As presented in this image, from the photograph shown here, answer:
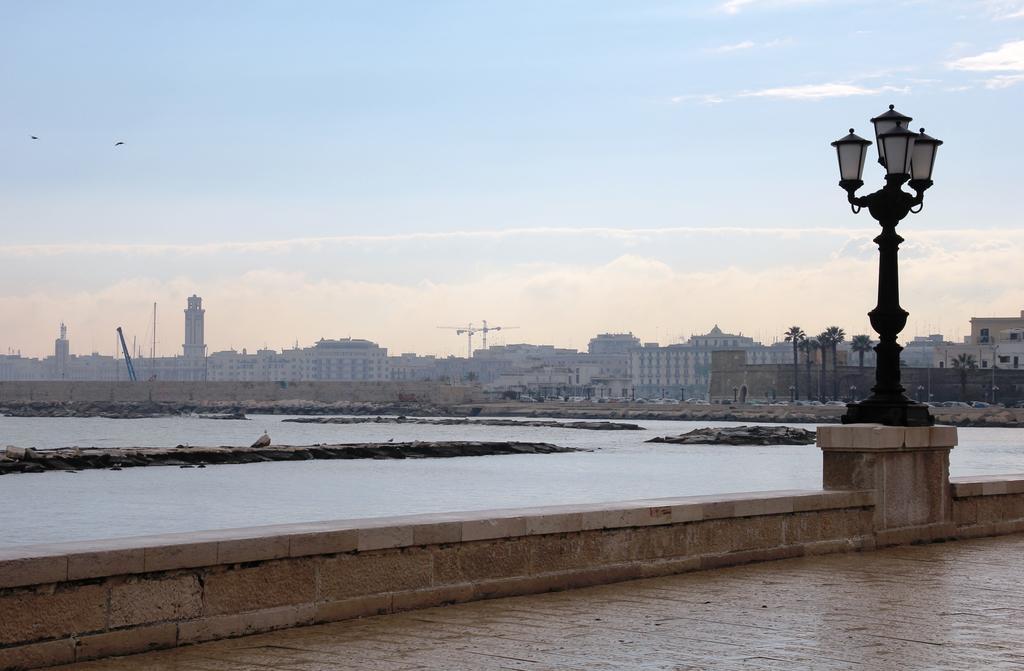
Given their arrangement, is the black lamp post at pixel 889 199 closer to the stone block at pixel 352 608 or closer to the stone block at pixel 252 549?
the stone block at pixel 352 608

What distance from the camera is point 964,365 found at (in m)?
142

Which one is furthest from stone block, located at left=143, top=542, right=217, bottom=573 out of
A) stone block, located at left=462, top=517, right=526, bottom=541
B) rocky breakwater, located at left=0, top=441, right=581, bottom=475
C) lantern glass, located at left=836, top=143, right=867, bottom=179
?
rocky breakwater, located at left=0, top=441, right=581, bottom=475

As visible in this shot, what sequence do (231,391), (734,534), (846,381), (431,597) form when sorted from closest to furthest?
(431,597) → (734,534) → (846,381) → (231,391)

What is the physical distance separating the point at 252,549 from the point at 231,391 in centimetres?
18939

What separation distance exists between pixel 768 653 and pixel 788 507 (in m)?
4.13

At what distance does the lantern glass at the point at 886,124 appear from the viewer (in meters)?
12.7

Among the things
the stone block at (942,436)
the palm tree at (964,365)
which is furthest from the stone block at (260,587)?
the palm tree at (964,365)

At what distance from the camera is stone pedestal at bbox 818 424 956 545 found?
12.0 m

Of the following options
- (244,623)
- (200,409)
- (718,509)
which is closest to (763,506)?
(718,509)

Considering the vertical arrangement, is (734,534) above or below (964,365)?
below

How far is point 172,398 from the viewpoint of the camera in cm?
18925

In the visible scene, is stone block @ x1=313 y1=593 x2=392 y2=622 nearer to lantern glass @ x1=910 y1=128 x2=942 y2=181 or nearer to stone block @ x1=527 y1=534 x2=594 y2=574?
stone block @ x1=527 y1=534 x2=594 y2=574

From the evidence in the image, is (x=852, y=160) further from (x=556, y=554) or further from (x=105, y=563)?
(x=105, y=563)

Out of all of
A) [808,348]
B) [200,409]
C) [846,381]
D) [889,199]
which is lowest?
[200,409]
